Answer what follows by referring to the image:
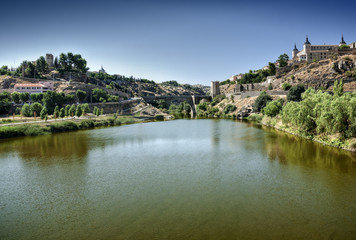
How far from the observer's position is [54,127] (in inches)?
1683

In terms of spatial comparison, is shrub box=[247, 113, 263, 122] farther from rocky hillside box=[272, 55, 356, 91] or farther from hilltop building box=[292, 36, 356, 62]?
hilltop building box=[292, 36, 356, 62]

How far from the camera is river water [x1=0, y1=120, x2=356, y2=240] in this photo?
1099cm

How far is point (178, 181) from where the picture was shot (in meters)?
16.9

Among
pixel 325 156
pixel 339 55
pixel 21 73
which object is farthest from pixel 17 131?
pixel 339 55

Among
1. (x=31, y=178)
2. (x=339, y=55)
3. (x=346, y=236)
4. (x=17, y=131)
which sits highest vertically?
(x=339, y=55)

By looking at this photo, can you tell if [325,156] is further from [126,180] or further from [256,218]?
[126,180]

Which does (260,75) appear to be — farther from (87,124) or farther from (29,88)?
(29,88)

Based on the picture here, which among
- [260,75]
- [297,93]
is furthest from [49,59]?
[297,93]

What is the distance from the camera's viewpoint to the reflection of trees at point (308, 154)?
20.0 metres

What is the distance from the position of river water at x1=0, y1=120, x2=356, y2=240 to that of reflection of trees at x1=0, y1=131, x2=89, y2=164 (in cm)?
31

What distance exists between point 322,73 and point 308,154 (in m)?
47.9

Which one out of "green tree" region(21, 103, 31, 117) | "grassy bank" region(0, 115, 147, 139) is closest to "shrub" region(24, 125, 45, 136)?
"grassy bank" region(0, 115, 147, 139)

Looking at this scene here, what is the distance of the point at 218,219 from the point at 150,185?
19.6 feet

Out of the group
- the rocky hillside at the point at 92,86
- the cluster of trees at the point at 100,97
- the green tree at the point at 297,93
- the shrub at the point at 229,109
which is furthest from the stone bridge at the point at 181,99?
the green tree at the point at 297,93
